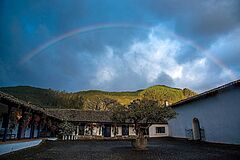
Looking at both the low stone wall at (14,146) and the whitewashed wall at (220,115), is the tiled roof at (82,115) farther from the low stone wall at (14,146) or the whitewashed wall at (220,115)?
the low stone wall at (14,146)

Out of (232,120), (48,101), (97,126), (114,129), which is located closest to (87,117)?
(97,126)

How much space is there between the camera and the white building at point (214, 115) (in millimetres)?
16478

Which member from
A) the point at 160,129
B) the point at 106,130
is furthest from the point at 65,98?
the point at 160,129

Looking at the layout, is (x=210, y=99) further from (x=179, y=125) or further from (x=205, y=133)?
(x=179, y=125)

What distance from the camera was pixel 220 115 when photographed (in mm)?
18156

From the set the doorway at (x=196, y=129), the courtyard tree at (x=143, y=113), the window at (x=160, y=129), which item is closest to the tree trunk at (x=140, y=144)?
the courtyard tree at (x=143, y=113)

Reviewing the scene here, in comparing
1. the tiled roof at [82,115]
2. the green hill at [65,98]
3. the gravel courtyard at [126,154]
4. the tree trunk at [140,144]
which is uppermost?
the green hill at [65,98]

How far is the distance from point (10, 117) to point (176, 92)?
337 ft

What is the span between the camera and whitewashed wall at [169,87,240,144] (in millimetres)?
16391

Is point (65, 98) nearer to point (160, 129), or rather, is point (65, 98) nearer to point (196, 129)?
point (160, 129)

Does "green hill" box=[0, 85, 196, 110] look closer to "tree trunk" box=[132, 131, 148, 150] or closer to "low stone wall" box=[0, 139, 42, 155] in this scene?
"low stone wall" box=[0, 139, 42, 155]

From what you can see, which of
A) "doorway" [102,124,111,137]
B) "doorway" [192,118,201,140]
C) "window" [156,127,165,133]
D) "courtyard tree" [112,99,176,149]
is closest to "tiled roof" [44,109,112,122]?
"doorway" [102,124,111,137]

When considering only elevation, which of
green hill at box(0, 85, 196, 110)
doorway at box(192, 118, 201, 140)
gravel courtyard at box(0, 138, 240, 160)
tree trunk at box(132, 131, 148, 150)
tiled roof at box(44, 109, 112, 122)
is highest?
green hill at box(0, 85, 196, 110)

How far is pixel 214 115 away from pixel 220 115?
91 centimetres
